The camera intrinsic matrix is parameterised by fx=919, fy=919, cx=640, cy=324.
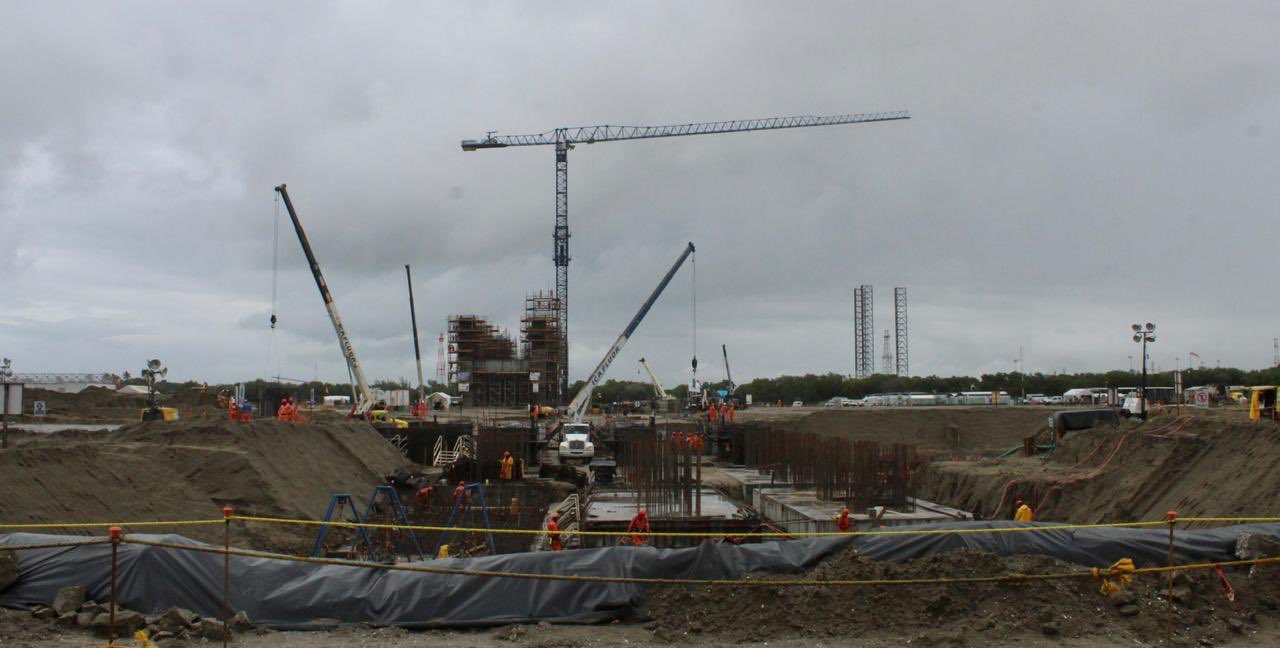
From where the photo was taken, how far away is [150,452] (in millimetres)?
24156

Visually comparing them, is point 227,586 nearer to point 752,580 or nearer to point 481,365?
point 752,580

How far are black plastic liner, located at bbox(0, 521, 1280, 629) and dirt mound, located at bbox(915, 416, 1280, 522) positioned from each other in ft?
38.4

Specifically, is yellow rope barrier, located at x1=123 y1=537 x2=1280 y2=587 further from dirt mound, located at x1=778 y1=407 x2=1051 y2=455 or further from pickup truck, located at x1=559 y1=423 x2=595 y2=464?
dirt mound, located at x1=778 y1=407 x2=1051 y2=455

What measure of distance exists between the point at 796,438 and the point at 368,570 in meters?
23.9

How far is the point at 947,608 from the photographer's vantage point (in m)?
10.5

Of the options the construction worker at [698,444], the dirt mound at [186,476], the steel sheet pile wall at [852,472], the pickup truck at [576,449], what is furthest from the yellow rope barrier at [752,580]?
the pickup truck at [576,449]

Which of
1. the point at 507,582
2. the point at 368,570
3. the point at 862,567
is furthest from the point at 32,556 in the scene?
the point at 862,567

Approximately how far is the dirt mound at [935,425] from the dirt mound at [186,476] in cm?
3531

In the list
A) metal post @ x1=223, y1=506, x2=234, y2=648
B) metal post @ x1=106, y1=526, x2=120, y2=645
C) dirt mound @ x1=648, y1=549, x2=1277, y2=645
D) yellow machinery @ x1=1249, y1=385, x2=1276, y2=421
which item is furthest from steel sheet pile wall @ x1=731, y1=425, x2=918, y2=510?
metal post @ x1=106, y1=526, x2=120, y2=645

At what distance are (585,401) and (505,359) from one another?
168 feet

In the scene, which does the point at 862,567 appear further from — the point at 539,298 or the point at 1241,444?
the point at 539,298

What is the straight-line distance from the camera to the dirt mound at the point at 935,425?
5972 cm

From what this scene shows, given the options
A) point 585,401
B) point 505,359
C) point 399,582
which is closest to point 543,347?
point 505,359

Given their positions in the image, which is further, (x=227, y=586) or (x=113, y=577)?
(x=227, y=586)
